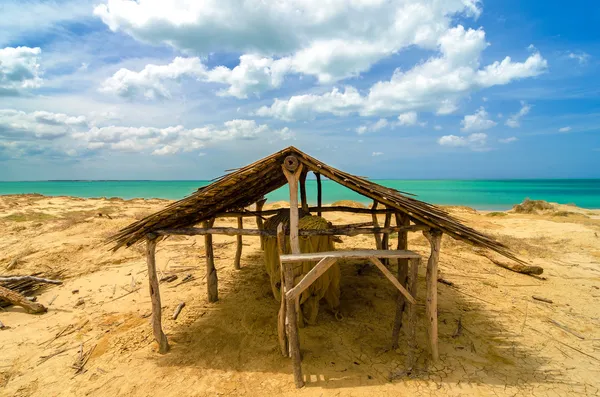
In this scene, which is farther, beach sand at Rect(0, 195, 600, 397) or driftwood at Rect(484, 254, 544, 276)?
driftwood at Rect(484, 254, 544, 276)

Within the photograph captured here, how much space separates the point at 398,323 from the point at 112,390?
4.71 metres

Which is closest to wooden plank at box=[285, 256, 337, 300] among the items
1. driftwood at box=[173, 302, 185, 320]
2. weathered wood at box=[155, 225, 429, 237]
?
weathered wood at box=[155, 225, 429, 237]

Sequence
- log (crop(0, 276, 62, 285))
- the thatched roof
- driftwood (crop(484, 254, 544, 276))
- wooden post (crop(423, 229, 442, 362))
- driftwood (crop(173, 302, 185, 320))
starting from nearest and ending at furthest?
the thatched roof < wooden post (crop(423, 229, 442, 362)) < driftwood (crop(173, 302, 185, 320)) < log (crop(0, 276, 62, 285)) < driftwood (crop(484, 254, 544, 276))

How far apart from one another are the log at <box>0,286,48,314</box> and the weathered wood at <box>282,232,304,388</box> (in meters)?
6.40

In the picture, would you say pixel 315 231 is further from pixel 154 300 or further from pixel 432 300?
pixel 154 300

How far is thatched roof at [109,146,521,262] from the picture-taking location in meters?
4.55

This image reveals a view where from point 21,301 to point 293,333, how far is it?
688 cm

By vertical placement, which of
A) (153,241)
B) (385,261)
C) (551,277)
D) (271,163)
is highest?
(271,163)

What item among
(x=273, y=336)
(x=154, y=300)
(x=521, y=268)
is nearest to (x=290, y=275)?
(x=273, y=336)

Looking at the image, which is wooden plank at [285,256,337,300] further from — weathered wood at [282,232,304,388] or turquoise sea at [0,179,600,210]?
turquoise sea at [0,179,600,210]

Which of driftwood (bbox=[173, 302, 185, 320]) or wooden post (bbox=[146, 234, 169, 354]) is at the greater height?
wooden post (bbox=[146, 234, 169, 354])

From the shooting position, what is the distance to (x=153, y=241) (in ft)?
17.9

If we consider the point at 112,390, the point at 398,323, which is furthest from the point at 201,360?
the point at 398,323

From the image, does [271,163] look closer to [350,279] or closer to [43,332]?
[350,279]
